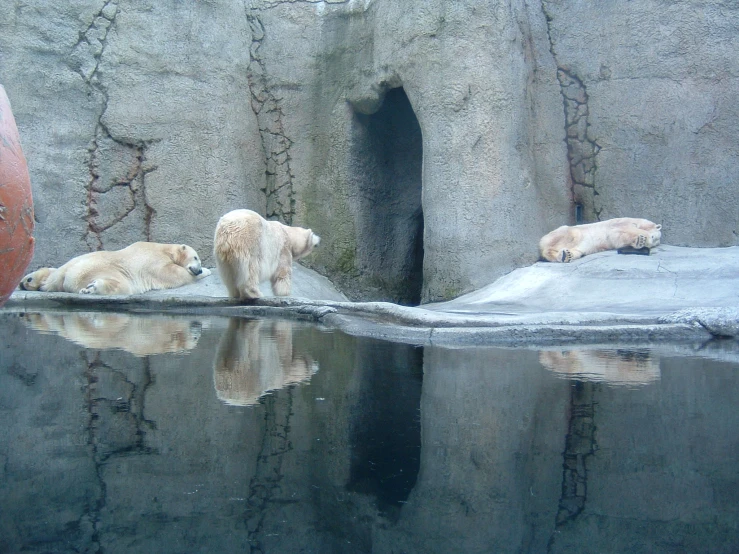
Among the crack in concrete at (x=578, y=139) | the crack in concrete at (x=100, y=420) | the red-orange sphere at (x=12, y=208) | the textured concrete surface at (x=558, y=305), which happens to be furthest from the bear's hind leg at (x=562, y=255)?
the red-orange sphere at (x=12, y=208)

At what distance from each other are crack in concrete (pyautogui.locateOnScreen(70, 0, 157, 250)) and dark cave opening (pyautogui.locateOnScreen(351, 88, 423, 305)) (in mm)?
2639

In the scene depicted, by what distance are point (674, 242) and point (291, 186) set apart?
4840 mm

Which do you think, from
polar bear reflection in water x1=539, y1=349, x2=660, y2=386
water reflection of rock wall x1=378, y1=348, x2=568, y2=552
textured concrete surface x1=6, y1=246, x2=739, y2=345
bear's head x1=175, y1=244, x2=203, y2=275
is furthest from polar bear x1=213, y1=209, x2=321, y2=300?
water reflection of rock wall x1=378, y1=348, x2=568, y2=552

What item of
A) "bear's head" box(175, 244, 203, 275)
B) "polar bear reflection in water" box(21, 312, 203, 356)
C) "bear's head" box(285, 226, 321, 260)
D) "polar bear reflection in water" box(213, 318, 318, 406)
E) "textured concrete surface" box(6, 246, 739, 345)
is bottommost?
"polar bear reflection in water" box(213, 318, 318, 406)

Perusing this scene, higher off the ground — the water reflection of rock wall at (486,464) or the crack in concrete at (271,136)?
the crack in concrete at (271,136)

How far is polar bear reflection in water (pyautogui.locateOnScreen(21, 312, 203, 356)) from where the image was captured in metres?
4.23

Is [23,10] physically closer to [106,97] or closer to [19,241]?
[106,97]

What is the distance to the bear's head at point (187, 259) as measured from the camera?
8.70 m

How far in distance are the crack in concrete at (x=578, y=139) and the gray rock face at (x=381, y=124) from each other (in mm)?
17

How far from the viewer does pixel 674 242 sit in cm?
793

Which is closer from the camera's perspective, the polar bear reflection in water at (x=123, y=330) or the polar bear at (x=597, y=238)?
the polar bear reflection in water at (x=123, y=330)

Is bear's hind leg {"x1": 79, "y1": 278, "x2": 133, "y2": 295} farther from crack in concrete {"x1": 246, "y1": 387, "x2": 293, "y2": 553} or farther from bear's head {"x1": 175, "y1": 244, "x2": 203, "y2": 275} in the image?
crack in concrete {"x1": 246, "y1": 387, "x2": 293, "y2": 553}

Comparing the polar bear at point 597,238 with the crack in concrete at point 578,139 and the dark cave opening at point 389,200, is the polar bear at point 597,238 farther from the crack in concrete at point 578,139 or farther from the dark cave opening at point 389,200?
the dark cave opening at point 389,200

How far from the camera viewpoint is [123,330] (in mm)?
5066
